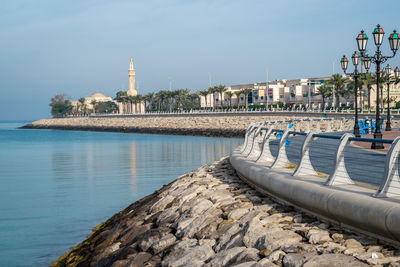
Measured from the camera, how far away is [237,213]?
8820mm

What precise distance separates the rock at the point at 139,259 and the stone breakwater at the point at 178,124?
4723 centimetres

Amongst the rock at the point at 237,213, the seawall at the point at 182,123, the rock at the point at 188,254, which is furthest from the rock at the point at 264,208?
the seawall at the point at 182,123

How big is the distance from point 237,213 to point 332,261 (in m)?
3.28

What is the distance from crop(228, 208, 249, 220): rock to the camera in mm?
8750

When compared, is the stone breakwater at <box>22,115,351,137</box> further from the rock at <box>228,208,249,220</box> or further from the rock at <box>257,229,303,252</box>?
the rock at <box>257,229,303,252</box>

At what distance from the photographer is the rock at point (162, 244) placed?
873cm

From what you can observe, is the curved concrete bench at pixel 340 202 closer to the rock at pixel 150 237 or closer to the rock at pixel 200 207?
the rock at pixel 200 207

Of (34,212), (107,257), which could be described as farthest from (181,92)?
(107,257)

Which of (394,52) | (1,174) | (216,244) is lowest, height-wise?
(1,174)

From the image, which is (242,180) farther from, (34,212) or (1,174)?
(1,174)

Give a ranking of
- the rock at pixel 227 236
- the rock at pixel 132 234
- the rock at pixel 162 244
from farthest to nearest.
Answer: the rock at pixel 132 234 → the rock at pixel 162 244 → the rock at pixel 227 236

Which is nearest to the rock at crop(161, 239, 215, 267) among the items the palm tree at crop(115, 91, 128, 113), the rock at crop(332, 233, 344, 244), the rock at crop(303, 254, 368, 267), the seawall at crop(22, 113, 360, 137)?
the rock at crop(332, 233, 344, 244)

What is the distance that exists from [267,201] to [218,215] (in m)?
0.94

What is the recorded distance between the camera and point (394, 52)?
18.6 m
